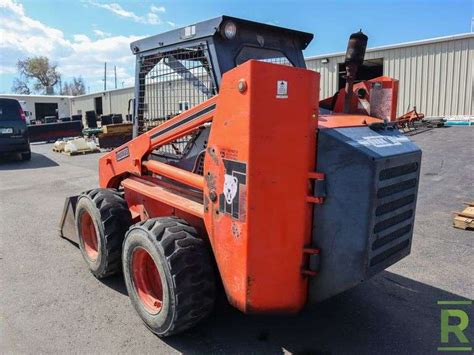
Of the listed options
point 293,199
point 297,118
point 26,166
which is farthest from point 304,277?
point 26,166

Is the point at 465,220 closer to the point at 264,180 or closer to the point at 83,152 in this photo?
the point at 264,180

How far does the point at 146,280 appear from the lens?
3.47 metres

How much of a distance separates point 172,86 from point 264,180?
1865 millimetres

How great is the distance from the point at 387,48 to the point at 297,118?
700 inches

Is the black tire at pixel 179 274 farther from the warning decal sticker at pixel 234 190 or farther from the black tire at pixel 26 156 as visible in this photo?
the black tire at pixel 26 156

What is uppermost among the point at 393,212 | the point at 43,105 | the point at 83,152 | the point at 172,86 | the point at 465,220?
the point at 43,105

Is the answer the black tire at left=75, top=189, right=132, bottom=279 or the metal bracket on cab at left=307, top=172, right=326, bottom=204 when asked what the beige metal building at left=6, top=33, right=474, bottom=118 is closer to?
the black tire at left=75, top=189, right=132, bottom=279

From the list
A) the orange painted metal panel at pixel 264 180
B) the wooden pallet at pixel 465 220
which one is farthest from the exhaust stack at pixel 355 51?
the wooden pallet at pixel 465 220

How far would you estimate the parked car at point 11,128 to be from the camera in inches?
517

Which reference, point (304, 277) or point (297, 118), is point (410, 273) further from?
point (297, 118)

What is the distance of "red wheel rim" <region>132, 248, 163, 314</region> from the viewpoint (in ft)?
11.1

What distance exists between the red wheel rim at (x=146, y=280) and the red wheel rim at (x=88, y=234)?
124 cm

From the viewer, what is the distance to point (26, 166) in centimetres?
1297

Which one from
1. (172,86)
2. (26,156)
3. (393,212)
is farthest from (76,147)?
(393,212)
